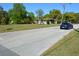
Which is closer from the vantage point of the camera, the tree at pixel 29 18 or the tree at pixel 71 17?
the tree at pixel 29 18

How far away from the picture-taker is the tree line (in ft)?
35.4

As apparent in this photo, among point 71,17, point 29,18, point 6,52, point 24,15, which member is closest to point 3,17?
point 24,15

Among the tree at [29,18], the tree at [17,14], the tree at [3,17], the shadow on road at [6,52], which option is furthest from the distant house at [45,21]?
the shadow on road at [6,52]

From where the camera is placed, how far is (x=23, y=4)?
10117 mm

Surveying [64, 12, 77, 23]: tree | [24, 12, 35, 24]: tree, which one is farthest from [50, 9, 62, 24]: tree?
[24, 12, 35, 24]: tree

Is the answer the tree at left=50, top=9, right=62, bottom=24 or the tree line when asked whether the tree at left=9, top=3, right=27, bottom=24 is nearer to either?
the tree line

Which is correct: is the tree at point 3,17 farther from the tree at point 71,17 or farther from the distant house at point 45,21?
the tree at point 71,17

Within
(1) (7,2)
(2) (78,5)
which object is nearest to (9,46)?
(1) (7,2)

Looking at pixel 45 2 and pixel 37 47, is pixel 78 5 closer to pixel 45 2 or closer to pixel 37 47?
pixel 45 2

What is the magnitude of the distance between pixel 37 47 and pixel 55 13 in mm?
2774

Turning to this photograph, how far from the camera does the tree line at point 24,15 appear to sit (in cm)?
1079

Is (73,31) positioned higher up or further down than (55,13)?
further down

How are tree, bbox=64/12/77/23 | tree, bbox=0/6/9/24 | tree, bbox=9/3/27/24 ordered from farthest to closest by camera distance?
tree, bbox=64/12/77/23
tree, bbox=0/6/9/24
tree, bbox=9/3/27/24

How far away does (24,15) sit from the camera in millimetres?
11203
